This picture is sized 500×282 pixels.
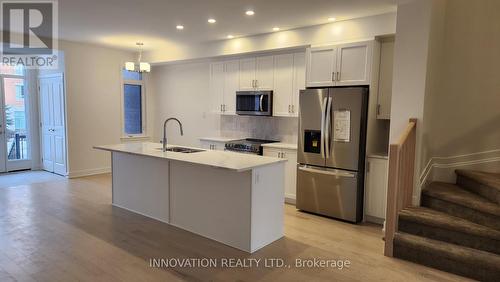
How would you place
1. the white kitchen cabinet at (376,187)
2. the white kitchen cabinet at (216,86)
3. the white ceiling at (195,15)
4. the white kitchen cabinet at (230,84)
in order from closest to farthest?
the white ceiling at (195,15)
the white kitchen cabinet at (376,187)
the white kitchen cabinet at (230,84)
the white kitchen cabinet at (216,86)

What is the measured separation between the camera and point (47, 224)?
3984mm

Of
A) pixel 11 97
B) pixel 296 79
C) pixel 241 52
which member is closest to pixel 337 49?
pixel 296 79

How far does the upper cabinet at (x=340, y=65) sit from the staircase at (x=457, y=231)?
1.64 meters

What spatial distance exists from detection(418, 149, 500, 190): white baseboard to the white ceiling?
6.51 ft

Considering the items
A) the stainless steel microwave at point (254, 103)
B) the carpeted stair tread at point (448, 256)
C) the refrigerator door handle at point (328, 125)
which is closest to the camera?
the carpeted stair tread at point (448, 256)

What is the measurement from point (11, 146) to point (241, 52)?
5.38m

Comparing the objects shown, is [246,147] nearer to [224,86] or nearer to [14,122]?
[224,86]

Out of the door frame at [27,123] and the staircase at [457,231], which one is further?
the door frame at [27,123]

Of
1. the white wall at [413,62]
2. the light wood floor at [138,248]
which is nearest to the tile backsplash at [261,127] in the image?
the light wood floor at [138,248]

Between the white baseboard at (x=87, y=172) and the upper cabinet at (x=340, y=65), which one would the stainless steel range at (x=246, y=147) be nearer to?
the upper cabinet at (x=340, y=65)

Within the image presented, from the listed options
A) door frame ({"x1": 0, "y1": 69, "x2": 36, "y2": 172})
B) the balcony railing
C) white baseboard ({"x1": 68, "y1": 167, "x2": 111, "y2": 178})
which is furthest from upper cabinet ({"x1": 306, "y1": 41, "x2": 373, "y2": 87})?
the balcony railing

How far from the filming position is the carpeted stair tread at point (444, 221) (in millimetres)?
2953

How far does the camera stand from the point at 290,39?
4898mm

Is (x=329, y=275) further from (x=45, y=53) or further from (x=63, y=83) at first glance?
(x=45, y=53)
